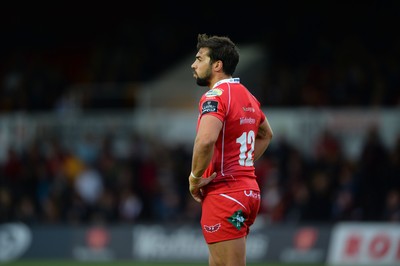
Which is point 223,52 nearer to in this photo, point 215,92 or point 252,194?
point 215,92

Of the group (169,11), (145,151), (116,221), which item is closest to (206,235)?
(116,221)

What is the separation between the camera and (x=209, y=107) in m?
6.66

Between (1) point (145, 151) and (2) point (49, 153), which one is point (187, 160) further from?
(2) point (49, 153)

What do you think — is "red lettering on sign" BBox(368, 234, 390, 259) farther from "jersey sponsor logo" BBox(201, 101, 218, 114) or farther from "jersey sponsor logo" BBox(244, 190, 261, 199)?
"jersey sponsor logo" BBox(201, 101, 218, 114)

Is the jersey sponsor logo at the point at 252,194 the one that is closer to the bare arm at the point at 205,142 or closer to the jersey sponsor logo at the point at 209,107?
the bare arm at the point at 205,142

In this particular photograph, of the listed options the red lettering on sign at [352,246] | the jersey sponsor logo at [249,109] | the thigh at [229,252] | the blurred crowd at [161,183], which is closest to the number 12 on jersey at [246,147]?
the jersey sponsor logo at [249,109]

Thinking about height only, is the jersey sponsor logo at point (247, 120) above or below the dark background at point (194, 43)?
above

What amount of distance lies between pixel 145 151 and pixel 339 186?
4.32m

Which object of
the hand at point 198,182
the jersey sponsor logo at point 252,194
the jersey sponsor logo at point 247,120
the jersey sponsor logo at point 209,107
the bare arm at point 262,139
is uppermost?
the jersey sponsor logo at point 209,107

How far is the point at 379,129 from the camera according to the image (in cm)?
1656

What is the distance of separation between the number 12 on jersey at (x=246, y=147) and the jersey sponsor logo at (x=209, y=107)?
0.33 m

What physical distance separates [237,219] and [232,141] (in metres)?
0.53

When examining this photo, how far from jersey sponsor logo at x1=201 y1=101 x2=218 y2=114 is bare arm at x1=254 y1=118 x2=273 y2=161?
74cm

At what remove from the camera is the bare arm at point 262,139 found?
24.1 ft
